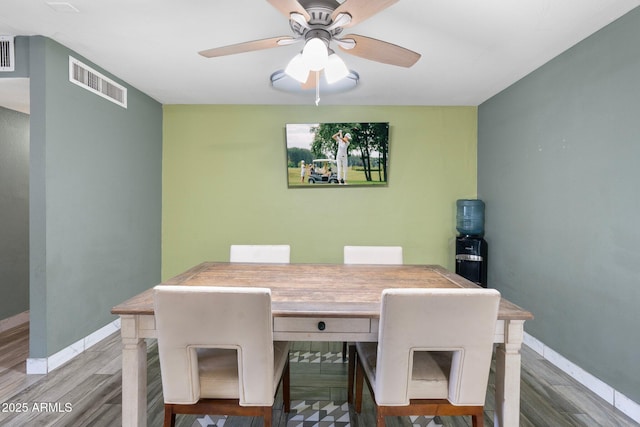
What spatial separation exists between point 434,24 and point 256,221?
2786 millimetres

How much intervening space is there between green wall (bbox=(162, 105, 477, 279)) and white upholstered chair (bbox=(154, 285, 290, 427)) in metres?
2.62

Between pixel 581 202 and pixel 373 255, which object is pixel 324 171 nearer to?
pixel 373 255

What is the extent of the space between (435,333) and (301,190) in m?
2.91

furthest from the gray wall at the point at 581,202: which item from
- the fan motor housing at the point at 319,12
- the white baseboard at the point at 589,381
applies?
the fan motor housing at the point at 319,12

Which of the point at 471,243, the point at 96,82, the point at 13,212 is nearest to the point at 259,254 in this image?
the point at 96,82

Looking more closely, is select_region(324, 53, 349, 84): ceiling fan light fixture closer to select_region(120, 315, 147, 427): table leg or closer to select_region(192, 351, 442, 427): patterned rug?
select_region(120, 315, 147, 427): table leg

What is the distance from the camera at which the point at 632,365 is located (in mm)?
1949

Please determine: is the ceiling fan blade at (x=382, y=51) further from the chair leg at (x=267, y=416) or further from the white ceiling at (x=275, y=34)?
the chair leg at (x=267, y=416)

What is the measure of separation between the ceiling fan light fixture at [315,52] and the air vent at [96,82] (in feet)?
6.98

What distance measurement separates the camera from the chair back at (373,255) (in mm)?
2545

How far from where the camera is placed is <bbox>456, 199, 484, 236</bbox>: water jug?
12.0ft

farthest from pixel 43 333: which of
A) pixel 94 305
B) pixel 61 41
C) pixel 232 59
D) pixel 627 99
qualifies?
pixel 627 99

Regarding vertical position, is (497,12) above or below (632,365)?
above

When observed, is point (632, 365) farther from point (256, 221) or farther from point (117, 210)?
point (117, 210)
